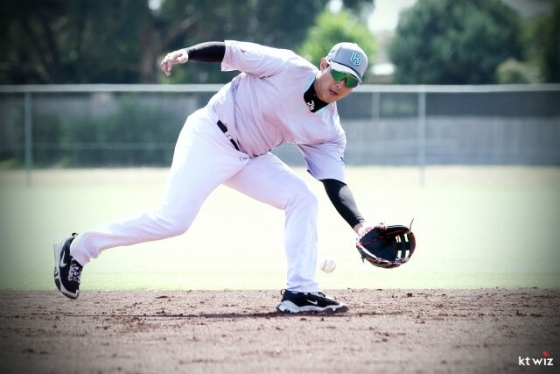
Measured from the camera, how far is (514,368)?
4590 mm

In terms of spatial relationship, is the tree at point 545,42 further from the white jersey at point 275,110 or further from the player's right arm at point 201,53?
the player's right arm at point 201,53

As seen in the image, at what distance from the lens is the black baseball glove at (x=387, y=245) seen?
603 centimetres

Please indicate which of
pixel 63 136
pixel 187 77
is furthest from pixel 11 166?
pixel 187 77

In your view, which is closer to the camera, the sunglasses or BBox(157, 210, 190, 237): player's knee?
the sunglasses

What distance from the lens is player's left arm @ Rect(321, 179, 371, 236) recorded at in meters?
6.06

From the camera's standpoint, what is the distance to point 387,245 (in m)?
6.17

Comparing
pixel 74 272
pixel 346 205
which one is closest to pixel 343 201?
pixel 346 205

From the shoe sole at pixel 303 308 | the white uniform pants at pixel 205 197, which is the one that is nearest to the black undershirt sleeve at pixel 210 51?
the white uniform pants at pixel 205 197

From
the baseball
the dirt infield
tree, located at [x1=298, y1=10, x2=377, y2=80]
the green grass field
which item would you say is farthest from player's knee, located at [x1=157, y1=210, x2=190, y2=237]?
tree, located at [x1=298, y1=10, x2=377, y2=80]

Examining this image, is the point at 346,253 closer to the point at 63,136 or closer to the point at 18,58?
the point at 63,136

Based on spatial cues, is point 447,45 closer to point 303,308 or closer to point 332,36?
point 332,36

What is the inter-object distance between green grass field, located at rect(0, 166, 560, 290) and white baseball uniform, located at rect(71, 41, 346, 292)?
1.70 meters

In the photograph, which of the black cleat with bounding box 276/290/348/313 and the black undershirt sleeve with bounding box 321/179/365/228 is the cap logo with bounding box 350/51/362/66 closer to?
the black undershirt sleeve with bounding box 321/179/365/228

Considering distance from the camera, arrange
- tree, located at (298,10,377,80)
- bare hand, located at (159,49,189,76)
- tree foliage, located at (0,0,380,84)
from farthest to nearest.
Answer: tree foliage, located at (0,0,380,84)
tree, located at (298,10,377,80)
bare hand, located at (159,49,189,76)
